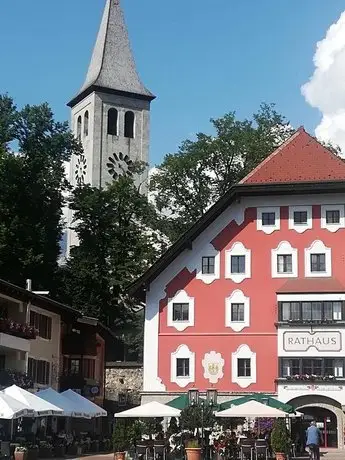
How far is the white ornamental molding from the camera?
4703 cm

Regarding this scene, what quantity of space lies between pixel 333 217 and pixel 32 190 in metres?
23.7

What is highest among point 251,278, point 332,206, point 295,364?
point 332,206

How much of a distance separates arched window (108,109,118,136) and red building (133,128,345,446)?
2130 inches

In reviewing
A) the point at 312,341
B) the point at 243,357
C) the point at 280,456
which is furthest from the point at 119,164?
the point at 280,456

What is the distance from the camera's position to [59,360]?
52062 mm

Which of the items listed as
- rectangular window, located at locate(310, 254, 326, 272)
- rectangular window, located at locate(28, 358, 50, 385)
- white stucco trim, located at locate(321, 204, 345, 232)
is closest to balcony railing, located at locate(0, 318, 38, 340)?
rectangular window, located at locate(28, 358, 50, 385)

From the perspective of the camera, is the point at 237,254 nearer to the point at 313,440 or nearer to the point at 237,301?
the point at 237,301

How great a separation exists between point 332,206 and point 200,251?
7.56m

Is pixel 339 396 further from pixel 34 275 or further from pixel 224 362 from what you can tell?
pixel 34 275

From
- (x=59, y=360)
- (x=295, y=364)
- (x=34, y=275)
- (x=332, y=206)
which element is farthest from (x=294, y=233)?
(x=34, y=275)

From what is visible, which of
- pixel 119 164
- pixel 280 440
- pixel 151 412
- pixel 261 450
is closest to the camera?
pixel 280 440

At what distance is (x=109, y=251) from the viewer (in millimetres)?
67250

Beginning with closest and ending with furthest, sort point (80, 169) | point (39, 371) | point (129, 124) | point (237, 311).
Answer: point (237, 311)
point (39, 371)
point (80, 169)
point (129, 124)

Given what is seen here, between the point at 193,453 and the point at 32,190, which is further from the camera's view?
the point at 32,190
